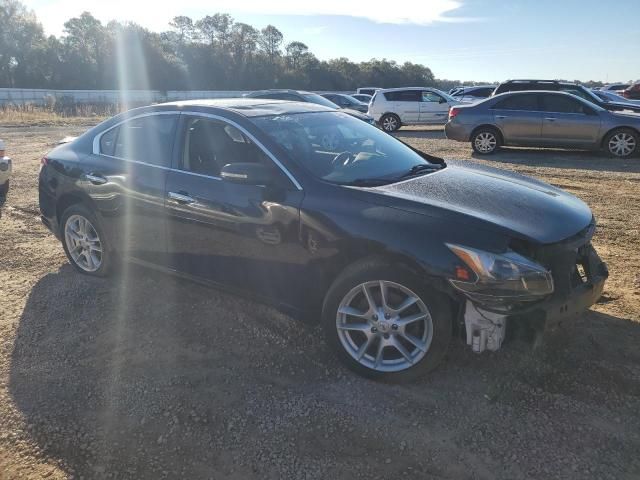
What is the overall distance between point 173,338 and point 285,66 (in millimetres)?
86960

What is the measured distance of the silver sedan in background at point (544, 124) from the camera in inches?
464

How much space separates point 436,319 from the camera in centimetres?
301

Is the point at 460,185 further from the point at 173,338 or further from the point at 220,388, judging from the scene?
the point at 173,338

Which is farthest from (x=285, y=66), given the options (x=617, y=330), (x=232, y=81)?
(x=617, y=330)

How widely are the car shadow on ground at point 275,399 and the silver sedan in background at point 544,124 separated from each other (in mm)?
9417

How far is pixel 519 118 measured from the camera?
12617 millimetres

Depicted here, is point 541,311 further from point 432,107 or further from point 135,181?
point 432,107

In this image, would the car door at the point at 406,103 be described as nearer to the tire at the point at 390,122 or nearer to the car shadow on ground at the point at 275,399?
the tire at the point at 390,122

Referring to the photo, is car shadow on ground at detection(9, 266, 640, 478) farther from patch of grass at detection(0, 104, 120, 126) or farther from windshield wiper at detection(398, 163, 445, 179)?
patch of grass at detection(0, 104, 120, 126)

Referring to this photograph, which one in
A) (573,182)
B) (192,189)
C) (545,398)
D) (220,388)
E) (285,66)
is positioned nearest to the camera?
(545,398)

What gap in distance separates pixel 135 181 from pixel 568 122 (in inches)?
427

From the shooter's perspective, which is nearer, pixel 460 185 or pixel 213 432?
pixel 213 432

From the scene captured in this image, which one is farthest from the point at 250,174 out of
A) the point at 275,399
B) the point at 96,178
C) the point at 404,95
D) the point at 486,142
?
the point at 404,95

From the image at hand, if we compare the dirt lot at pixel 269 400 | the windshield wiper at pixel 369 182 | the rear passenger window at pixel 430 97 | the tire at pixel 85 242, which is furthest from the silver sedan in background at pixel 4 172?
the rear passenger window at pixel 430 97
